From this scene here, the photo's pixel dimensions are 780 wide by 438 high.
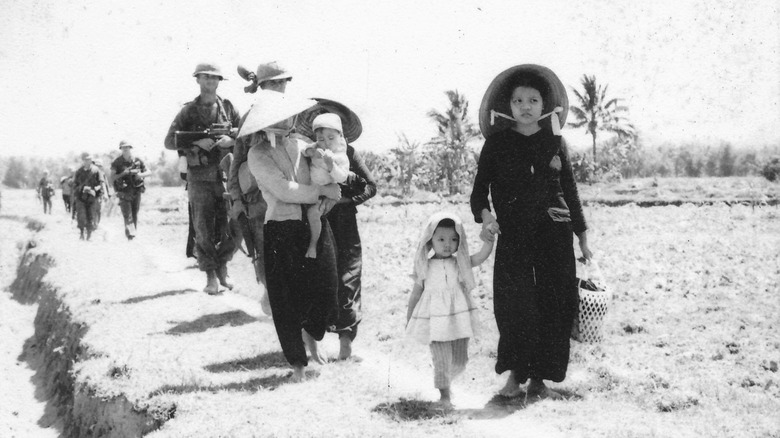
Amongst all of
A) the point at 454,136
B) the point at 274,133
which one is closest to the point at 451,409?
the point at 274,133

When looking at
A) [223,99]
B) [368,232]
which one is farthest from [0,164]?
[223,99]

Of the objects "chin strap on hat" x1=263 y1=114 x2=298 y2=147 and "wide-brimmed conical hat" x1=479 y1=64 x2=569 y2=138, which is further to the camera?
"chin strap on hat" x1=263 y1=114 x2=298 y2=147

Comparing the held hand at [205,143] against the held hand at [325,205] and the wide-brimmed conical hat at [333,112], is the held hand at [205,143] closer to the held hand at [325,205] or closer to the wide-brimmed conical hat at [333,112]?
the wide-brimmed conical hat at [333,112]

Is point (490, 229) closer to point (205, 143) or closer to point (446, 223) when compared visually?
point (446, 223)

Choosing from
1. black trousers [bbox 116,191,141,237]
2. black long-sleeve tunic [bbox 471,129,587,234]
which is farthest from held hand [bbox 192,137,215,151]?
black trousers [bbox 116,191,141,237]

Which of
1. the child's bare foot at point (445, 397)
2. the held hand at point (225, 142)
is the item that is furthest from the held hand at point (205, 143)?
the child's bare foot at point (445, 397)

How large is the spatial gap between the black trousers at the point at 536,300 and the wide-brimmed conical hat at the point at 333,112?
173cm

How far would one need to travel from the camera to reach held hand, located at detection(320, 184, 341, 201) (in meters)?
5.90

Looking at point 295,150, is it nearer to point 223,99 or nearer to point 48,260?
point 223,99

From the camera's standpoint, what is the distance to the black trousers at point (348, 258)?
6539 mm

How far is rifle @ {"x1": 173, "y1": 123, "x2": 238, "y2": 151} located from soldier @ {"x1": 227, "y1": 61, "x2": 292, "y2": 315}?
3.88 ft

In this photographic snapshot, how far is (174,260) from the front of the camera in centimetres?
1452

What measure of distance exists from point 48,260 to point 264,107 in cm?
1055

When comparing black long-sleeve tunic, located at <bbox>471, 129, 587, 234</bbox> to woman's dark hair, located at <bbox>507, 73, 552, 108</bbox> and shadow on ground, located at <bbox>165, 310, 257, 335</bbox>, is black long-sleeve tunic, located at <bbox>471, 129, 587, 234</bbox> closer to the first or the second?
woman's dark hair, located at <bbox>507, 73, 552, 108</bbox>
